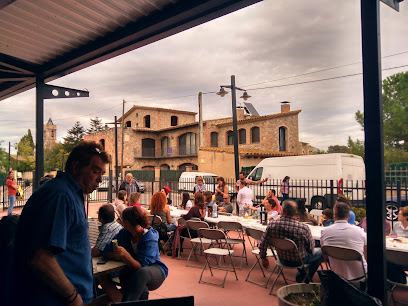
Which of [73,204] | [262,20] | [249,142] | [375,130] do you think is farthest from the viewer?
[249,142]

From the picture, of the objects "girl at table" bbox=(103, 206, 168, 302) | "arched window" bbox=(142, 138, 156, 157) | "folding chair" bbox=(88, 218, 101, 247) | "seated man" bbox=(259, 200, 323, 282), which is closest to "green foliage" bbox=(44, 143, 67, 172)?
"arched window" bbox=(142, 138, 156, 157)

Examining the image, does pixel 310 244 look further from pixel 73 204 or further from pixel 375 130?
pixel 73 204

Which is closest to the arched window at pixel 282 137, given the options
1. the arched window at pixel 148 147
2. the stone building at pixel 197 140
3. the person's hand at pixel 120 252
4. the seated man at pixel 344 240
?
the stone building at pixel 197 140

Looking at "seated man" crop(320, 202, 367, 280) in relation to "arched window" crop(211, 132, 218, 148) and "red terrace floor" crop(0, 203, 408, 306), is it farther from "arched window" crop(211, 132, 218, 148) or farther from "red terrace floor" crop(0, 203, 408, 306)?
"arched window" crop(211, 132, 218, 148)

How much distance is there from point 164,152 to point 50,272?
3928cm

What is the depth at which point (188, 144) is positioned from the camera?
37.7m

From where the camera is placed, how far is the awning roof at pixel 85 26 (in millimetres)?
3137

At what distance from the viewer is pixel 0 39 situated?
13.1ft

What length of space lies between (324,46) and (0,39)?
1749 cm

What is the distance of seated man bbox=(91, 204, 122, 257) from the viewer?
3.86 meters

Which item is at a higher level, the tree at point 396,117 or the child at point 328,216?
the tree at point 396,117

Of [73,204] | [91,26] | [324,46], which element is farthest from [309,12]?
[73,204]

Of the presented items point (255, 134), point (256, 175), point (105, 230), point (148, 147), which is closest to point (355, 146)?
point (255, 134)

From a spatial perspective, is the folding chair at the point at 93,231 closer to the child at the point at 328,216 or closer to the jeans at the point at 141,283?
the jeans at the point at 141,283
